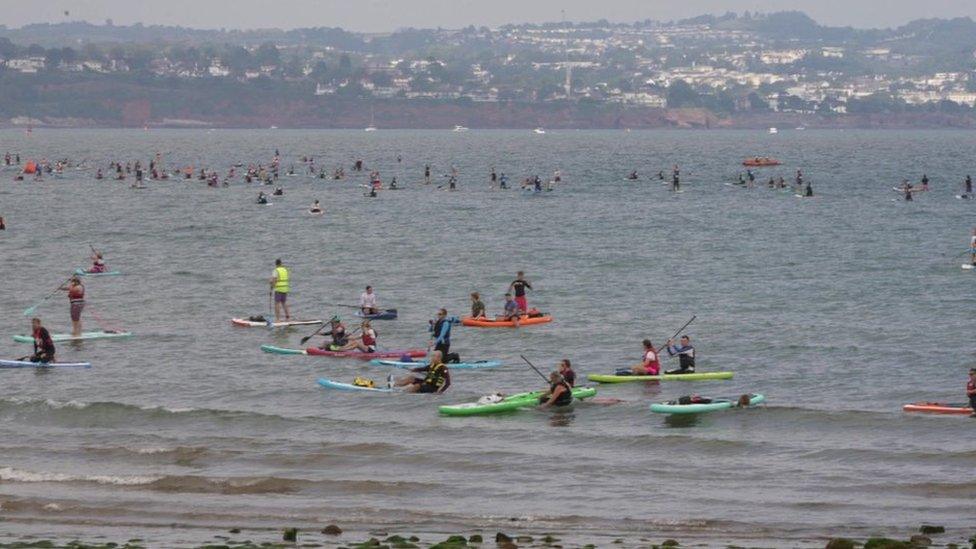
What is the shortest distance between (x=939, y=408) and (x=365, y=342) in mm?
15093

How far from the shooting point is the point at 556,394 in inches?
1387

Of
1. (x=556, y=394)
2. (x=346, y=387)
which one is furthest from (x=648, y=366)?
(x=346, y=387)

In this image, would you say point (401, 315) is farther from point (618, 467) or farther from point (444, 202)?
point (444, 202)

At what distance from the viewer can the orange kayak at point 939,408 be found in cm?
3369

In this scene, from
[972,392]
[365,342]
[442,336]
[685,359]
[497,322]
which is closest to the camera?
[972,392]

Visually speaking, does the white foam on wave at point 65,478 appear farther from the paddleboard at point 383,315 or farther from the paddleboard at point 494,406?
the paddleboard at point 383,315

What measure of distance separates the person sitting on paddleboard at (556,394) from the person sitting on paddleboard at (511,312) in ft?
40.6

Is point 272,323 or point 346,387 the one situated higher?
point 346,387

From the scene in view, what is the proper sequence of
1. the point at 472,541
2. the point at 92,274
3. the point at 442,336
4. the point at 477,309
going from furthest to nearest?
the point at 92,274, the point at 477,309, the point at 442,336, the point at 472,541

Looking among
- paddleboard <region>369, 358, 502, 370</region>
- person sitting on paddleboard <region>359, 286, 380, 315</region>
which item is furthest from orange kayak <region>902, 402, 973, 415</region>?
person sitting on paddleboard <region>359, 286, 380, 315</region>

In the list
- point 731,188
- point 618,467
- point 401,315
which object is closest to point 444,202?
point 731,188

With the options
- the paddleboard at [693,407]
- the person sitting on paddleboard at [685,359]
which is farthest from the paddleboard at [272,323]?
the paddleboard at [693,407]

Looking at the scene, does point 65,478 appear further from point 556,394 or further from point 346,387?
point 556,394

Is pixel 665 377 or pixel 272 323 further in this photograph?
pixel 272 323
